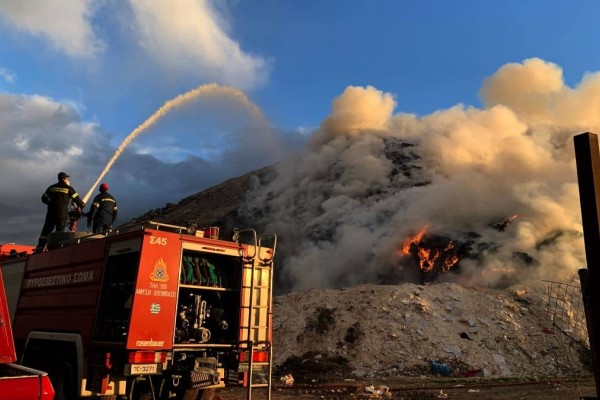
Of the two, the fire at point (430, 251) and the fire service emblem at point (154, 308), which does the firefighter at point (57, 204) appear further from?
the fire at point (430, 251)

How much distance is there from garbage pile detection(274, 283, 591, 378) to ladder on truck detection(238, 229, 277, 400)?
24.4 ft

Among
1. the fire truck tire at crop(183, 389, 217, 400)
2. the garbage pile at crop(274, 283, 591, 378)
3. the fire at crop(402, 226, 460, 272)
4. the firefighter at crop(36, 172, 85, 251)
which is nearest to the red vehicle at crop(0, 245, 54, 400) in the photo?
the fire truck tire at crop(183, 389, 217, 400)

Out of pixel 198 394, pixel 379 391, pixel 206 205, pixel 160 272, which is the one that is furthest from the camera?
pixel 206 205

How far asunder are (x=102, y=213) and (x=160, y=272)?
4334 millimetres

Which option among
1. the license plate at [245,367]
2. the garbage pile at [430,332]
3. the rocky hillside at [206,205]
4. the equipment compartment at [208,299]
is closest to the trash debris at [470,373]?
the garbage pile at [430,332]

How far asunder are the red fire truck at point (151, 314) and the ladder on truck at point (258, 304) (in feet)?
0.05

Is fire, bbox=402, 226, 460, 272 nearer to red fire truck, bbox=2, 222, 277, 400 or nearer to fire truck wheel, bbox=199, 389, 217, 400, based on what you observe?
red fire truck, bbox=2, 222, 277, 400

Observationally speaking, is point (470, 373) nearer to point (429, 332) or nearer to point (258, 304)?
point (429, 332)

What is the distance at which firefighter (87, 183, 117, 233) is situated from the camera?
1029 cm

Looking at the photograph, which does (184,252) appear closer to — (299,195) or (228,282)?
(228,282)

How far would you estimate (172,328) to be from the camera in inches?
264

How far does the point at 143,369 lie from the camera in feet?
21.0

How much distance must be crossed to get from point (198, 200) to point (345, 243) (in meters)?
33.9

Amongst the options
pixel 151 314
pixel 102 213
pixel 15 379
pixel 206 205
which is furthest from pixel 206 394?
pixel 206 205
